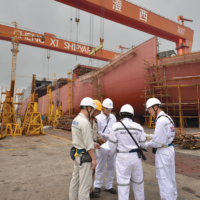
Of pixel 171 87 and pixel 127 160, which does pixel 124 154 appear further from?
pixel 171 87

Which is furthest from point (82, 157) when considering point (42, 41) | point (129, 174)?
point (42, 41)

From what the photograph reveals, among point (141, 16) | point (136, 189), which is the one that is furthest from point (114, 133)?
point (141, 16)

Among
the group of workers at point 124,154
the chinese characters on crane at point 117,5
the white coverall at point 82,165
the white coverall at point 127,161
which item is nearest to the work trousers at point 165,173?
the group of workers at point 124,154

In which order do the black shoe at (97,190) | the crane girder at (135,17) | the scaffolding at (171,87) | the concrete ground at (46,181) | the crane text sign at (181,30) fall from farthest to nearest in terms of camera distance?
Result: the crane text sign at (181,30) < the crane girder at (135,17) < the scaffolding at (171,87) < the black shoe at (97,190) < the concrete ground at (46,181)

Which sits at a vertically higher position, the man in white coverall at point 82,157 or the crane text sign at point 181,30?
the crane text sign at point 181,30

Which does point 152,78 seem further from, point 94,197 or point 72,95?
point 72,95

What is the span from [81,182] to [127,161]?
27.8 inches

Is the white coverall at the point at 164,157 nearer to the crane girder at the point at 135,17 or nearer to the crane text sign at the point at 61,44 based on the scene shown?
the crane girder at the point at 135,17

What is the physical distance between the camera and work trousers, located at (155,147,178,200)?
247cm

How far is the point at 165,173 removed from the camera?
254 cm

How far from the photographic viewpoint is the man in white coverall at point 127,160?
2273mm

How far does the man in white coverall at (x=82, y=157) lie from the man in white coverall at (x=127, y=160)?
381mm

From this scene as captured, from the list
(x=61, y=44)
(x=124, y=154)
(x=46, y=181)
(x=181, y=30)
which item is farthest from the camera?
(x=61, y=44)

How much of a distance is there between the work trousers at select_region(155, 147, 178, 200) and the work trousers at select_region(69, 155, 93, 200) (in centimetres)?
115
